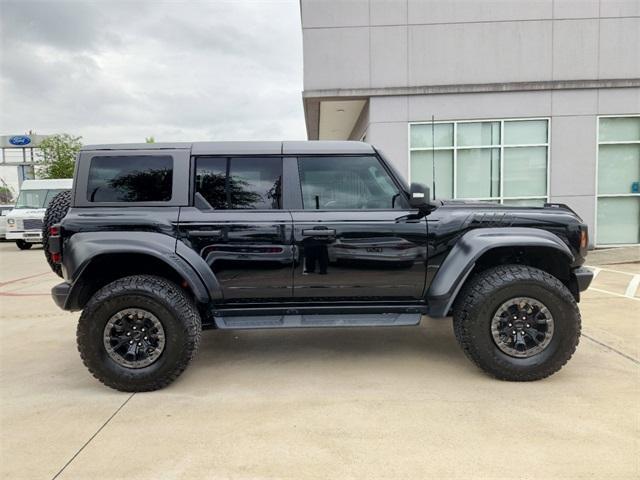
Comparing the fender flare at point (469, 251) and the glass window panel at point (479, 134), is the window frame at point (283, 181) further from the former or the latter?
the glass window panel at point (479, 134)

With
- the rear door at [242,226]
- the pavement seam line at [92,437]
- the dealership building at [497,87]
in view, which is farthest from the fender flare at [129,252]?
the dealership building at [497,87]

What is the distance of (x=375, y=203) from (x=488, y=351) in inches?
57.9

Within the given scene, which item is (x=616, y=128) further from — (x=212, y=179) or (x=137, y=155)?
(x=137, y=155)

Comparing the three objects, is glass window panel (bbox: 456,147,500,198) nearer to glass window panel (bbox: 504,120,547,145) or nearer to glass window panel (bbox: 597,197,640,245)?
glass window panel (bbox: 504,120,547,145)

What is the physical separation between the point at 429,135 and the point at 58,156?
29225 millimetres

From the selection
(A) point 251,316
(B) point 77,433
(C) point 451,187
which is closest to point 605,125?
(C) point 451,187

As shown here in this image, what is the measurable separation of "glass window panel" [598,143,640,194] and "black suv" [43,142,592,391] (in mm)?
8656

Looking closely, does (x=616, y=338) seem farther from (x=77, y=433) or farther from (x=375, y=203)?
(x=77, y=433)

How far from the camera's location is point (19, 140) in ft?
226

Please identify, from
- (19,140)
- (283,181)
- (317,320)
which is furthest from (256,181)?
(19,140)

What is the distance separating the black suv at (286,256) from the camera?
3287 millimetres

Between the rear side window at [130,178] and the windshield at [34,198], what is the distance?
48.8 feet

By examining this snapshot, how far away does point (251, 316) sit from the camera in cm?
354

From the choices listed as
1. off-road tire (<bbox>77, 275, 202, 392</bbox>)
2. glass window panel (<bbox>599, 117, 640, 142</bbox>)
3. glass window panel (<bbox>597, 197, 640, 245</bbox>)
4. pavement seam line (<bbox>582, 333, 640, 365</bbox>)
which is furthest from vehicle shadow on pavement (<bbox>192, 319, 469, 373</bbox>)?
glass window panel (<bbox>599, 117, 640, 142</bbox>)
